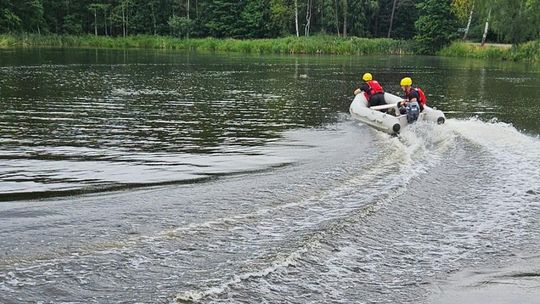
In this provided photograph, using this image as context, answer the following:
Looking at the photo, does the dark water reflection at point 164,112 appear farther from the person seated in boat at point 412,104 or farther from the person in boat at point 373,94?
the person seated in boat at point 412,104

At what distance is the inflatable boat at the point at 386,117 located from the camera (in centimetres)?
1306

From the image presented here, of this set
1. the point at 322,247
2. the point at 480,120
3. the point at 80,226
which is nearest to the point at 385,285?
the point at 322,247

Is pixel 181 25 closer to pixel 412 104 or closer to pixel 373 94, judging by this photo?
pixel 373 94

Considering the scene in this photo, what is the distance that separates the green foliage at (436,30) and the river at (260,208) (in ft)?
144

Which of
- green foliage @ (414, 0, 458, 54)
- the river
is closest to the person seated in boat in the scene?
the river

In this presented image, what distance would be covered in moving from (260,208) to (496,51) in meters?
45.5

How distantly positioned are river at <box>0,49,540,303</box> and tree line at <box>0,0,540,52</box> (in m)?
46.2

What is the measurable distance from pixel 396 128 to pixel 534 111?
6727 mm

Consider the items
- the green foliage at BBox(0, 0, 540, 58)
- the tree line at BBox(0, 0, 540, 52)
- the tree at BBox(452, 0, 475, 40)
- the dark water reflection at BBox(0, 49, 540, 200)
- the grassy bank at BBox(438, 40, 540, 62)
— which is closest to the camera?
the dark water reflection at BBox(0, 49, 540, 200)

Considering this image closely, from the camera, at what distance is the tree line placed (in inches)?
2248

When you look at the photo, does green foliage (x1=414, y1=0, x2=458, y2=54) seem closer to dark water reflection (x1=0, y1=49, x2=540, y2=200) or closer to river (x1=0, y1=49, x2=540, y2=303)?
dark water reflection (x1=0, y1=49, x2=540, y2=200)

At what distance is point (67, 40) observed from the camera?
56.0 m

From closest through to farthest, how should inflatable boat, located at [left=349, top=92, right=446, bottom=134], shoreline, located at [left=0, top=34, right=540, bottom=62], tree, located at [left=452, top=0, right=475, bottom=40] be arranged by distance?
inflatable boat, located at [left=349, top=92, right=446, bottom=134] < shoreline, located at [left=0, top=34, right=540, bottom=62] < tree, located at [left=452, top=0, right=475, bottom=40]

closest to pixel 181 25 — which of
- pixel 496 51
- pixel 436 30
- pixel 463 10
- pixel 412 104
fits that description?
pixel 436 30
